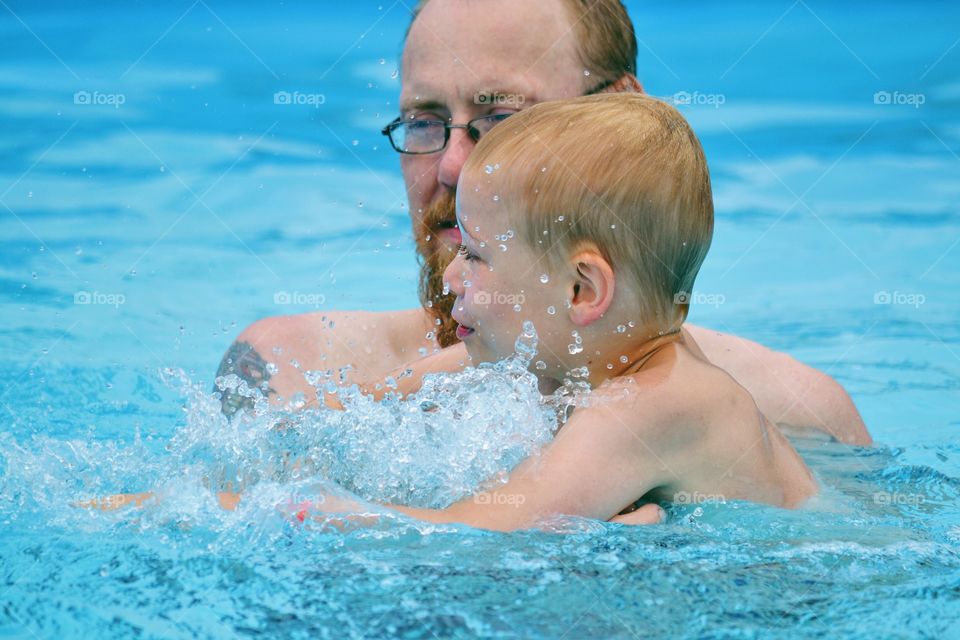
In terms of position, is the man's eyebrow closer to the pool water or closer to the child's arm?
the pool water

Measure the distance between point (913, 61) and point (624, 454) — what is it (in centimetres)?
564

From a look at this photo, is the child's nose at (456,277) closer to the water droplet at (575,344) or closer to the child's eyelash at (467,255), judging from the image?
the child's eyelash at (467,255)

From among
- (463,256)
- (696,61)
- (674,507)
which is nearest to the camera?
(674,507)

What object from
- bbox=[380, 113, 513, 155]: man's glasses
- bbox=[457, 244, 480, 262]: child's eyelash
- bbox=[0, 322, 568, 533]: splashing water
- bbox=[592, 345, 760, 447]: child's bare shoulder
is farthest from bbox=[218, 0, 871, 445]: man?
bbox=[592, 345, 760, 447]: child's bare shoulder

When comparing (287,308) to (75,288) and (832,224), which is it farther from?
(832,224)

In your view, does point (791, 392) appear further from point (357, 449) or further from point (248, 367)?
point (248, 367)

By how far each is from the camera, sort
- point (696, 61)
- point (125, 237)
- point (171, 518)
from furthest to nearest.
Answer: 1. point (696, 61)
2. point (125, 237)
3. point (171, 518)

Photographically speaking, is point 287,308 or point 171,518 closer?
point 171,518

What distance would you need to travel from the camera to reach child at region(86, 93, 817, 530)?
2035mm

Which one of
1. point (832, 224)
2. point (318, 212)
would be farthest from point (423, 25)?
point (832, 224)

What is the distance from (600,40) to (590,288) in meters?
1.07

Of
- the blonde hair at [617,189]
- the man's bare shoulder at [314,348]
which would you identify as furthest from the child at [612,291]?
the man's bare shoulder at [314,348]

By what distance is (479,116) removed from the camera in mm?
2895

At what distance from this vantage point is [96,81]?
22.3ft
